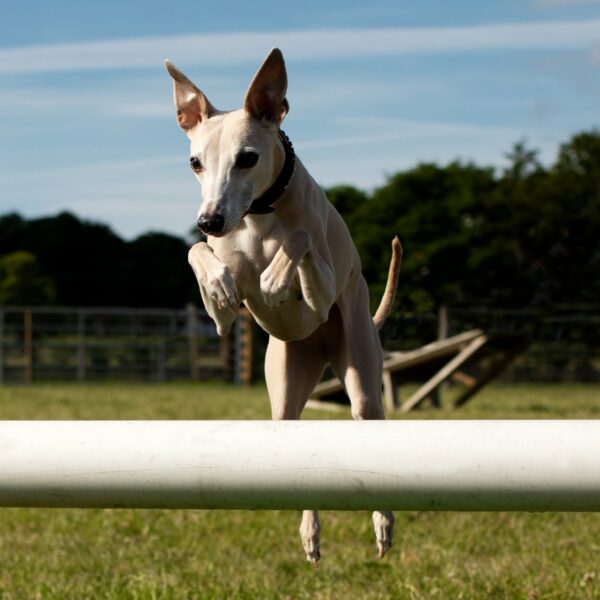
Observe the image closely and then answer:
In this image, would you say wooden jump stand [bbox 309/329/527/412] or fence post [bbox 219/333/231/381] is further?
fence post [bbox 219/333/231/381]

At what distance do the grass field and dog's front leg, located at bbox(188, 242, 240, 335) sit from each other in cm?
241

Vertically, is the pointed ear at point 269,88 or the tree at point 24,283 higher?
the tree at point 24,283

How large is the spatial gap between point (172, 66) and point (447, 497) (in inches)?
41.1

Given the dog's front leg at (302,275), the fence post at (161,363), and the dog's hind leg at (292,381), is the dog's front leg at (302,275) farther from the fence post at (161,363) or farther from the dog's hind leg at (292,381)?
the fence post at (161,363)

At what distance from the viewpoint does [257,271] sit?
2.30 metres

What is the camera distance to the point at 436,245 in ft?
61.6

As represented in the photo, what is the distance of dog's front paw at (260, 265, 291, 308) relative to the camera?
2.16 metres

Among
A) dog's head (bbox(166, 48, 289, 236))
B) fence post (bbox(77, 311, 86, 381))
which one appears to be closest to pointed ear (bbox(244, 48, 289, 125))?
dog's head (bbox(166, 48, 289, 236))

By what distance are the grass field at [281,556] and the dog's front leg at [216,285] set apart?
2.41 meters

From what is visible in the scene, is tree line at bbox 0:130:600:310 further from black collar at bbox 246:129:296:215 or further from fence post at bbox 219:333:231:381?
fence post at bbox 219:333:231:381

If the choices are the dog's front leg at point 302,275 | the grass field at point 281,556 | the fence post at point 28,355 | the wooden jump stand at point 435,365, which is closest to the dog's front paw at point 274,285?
the dog's front leg at point 302,275

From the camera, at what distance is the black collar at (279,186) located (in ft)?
7.26

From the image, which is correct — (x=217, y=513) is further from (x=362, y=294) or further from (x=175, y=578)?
(x=362, y=294)

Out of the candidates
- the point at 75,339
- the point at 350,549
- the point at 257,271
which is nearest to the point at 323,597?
the point at 350,549
